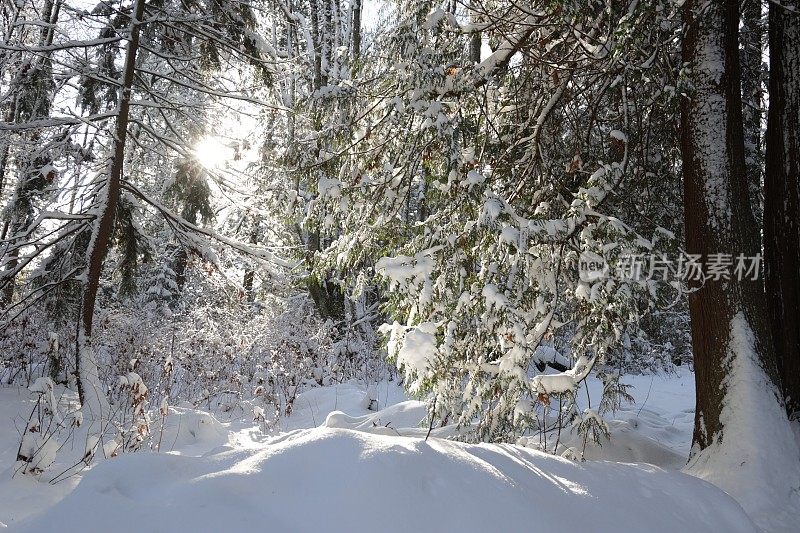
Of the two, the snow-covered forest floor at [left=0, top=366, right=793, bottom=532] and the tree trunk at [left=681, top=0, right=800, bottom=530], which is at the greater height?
the tree trunk at [left=681, top=0, right=800, bottom=530]

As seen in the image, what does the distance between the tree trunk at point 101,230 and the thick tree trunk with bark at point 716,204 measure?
580 centimetres

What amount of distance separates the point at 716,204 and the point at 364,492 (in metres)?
3.66

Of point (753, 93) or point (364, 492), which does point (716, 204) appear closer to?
point (753, 93)

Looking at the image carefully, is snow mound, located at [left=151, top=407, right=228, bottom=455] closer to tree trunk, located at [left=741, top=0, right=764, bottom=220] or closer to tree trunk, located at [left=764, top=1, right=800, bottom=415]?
tree trunk, located at [left=764, top=1, right=800, bottom=415]

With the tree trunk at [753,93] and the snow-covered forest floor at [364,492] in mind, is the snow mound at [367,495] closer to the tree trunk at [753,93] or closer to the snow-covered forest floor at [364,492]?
the snow-covered forest floor at [364,492]

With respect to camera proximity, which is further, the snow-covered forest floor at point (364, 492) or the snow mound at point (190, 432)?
the snow mound at point (190, 432)

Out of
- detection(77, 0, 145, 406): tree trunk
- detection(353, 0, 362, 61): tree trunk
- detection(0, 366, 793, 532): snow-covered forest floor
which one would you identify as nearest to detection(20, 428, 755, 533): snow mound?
detection(0, 366, 793, 532): snow-covered forest floor

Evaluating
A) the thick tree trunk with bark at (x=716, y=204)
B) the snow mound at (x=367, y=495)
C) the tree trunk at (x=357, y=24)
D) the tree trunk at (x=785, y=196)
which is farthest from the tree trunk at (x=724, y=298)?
the tree trunk at (x=357, y=24)

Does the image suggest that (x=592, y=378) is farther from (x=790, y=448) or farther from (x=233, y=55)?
A: (x=233, y=55)

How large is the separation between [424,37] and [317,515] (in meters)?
3.65

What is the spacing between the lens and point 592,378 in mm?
11250

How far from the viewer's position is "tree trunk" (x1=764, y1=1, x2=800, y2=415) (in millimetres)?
4461

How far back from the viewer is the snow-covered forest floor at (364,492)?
202 centimetres

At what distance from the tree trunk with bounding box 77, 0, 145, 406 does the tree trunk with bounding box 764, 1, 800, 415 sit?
6.56 m
